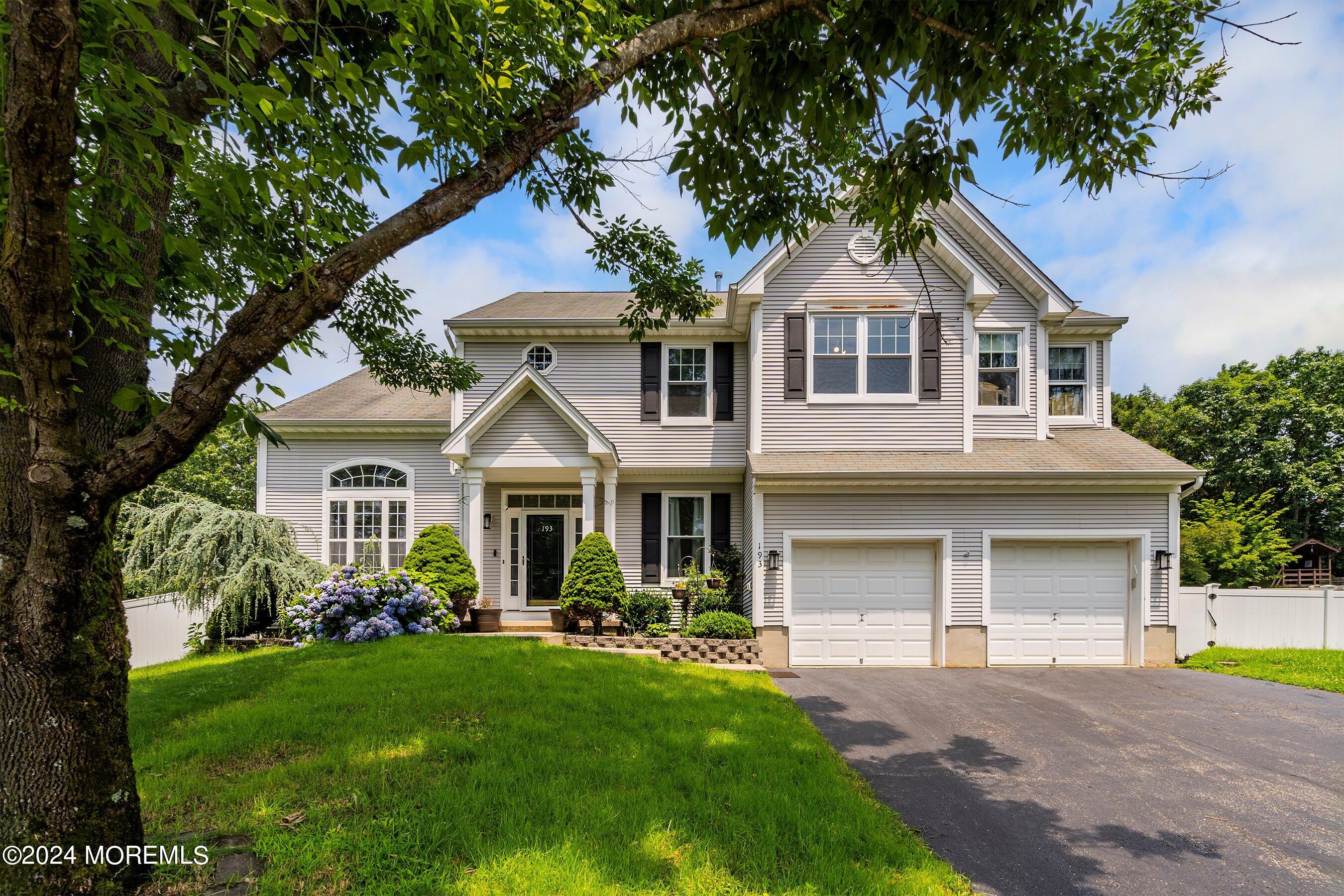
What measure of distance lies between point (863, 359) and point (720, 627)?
220 inches

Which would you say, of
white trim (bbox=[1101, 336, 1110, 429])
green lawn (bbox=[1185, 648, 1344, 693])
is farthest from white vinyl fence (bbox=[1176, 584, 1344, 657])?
white trim (bbox=[1101, 336, 1110, 429])

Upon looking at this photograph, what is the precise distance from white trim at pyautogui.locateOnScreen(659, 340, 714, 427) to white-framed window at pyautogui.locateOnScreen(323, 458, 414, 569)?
18.5 feet

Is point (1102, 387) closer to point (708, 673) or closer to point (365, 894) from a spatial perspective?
point (708, 673)

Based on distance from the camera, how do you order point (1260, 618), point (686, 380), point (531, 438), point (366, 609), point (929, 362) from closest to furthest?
1. point (366, 609)
2. point (531, 438)
3. point (929, 362)
4. point (1260, 618)
5. point (686, 380)

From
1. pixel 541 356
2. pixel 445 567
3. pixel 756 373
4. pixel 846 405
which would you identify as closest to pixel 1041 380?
pixel 846 405

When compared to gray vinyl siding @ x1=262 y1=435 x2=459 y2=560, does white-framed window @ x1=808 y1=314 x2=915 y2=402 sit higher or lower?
higher

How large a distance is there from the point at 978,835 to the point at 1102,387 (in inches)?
446

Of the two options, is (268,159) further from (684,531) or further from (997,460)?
(997,460)

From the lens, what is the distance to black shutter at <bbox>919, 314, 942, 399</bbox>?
435 inches

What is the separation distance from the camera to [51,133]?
2.04m

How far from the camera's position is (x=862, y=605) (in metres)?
10.7

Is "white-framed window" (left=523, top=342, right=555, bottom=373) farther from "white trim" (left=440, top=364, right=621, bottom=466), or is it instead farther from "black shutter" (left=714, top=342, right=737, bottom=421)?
"black shutter" (left=714, top=342, right=737, bottom=421)

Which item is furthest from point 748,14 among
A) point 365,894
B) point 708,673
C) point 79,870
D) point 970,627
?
point 970,627

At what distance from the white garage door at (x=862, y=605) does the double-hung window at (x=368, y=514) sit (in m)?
8.31
